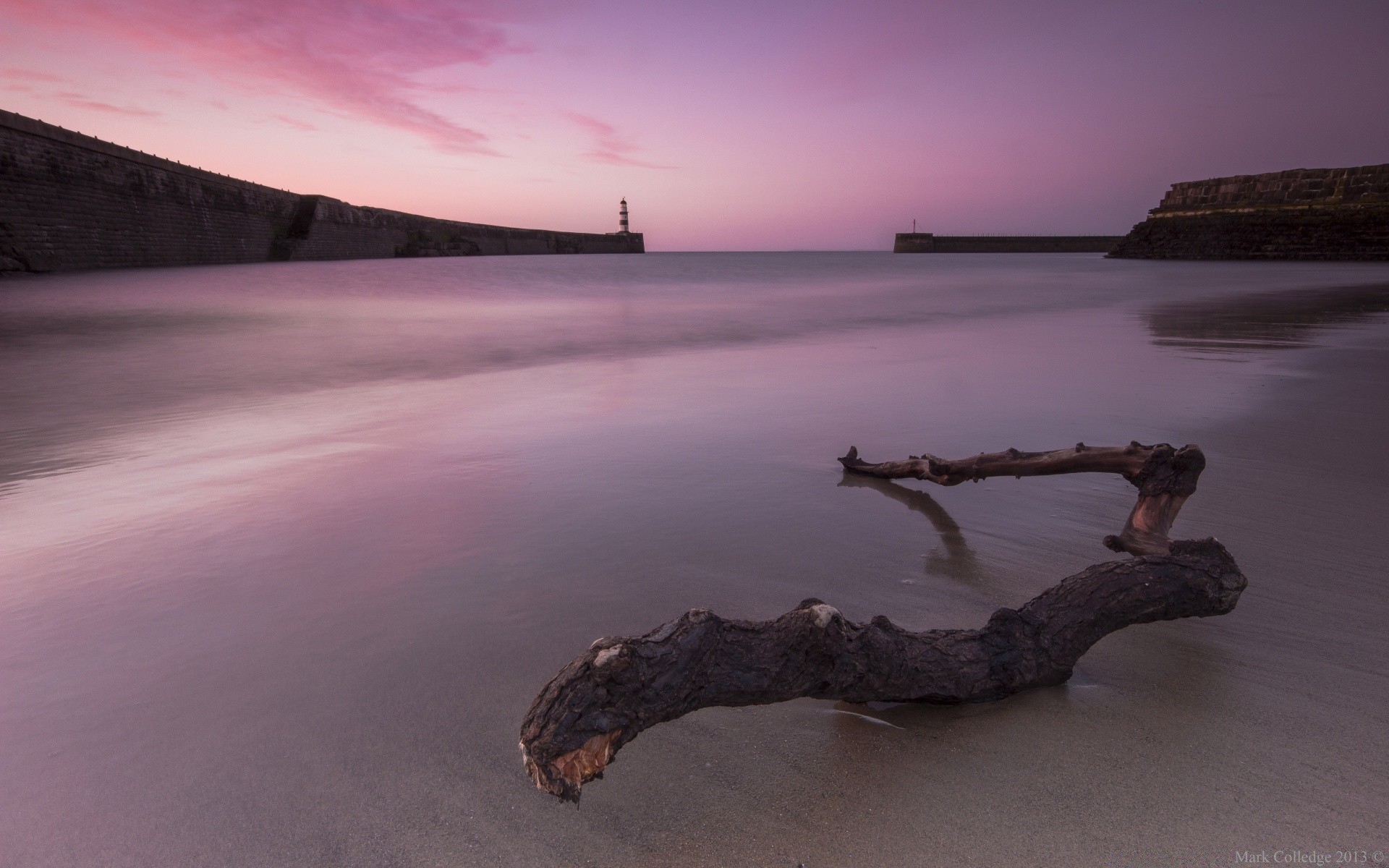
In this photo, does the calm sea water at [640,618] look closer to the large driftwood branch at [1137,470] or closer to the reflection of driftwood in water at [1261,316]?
the large driftwood branch at [1137,470]

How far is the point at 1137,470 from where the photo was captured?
7.04 feet

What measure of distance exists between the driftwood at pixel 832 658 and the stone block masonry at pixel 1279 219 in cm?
4131

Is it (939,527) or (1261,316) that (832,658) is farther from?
(1261,316)

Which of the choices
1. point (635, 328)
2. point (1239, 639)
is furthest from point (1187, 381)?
point (635, 328)

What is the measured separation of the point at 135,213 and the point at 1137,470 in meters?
31.0

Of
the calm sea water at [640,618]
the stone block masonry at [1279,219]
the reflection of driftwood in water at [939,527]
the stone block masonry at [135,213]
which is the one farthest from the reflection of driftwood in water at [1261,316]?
the stone block masonry at [135,213]

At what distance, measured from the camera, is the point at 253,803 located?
1.20 m

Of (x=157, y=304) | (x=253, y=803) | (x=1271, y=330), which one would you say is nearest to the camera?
(x=253, y=803)

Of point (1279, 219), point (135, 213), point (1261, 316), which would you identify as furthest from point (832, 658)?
point (1279, 219)

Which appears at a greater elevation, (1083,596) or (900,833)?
(1083,596)

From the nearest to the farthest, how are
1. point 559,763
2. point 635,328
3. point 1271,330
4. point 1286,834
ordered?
point 559,763
point 1286,834
point 1271,330
point 635,328

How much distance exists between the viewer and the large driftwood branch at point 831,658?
0.95m

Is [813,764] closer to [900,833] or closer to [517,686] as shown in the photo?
[900,833]

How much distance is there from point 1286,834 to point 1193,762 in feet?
0.53
